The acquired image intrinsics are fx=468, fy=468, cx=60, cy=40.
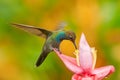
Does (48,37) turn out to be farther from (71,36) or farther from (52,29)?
(52,29)

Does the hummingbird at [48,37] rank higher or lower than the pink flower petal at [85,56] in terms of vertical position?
higher

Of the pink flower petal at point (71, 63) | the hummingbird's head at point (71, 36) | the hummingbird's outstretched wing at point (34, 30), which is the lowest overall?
the pink flower petal at point (71, 63)

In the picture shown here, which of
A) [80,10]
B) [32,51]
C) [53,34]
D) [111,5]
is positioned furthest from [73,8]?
[53,34]

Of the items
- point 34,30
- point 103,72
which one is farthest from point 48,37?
point 103,72

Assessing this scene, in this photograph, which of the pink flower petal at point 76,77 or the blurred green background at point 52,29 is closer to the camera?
the pink flower petal at point 76,77

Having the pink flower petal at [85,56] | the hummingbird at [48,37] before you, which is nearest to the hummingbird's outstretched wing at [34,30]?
the hummingbird at [48,37]


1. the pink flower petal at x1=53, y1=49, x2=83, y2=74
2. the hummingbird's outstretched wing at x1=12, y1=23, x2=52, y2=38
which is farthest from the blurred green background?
the pink flower petal at x1=53, y1=49, x2=83, y2=74

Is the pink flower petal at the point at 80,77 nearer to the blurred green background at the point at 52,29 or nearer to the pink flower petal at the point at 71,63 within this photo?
the pink flower petal at the point at 71,63
